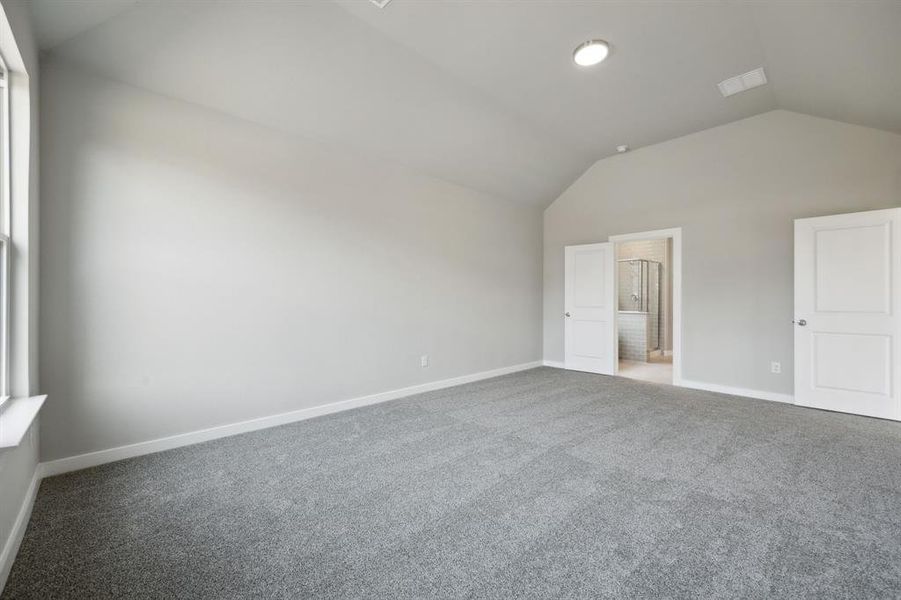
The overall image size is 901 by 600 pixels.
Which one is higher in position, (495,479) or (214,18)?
(214,18)

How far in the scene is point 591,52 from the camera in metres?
2.92

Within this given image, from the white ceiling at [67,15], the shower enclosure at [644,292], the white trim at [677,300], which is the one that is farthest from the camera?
the shower enclosure at [644,292]

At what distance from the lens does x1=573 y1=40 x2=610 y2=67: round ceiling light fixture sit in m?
2.86

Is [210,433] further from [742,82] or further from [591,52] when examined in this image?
[742,82]

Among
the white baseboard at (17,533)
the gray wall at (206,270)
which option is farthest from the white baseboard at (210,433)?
the white baseboard at (17,533)

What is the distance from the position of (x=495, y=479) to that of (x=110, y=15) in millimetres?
3582

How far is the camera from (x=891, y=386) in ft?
11.2

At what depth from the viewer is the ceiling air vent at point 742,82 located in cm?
332

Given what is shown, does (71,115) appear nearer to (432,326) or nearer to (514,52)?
(514,52)

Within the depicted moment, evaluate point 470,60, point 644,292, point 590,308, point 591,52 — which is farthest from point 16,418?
point 644,292

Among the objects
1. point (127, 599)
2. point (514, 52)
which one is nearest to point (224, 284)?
point (127, 599)

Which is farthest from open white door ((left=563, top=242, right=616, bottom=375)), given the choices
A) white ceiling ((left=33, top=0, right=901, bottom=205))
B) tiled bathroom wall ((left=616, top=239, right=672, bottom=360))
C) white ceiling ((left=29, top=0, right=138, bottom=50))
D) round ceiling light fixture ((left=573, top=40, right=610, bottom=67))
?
white ceiling ((left=29, top=0, right=138, bottom=50))

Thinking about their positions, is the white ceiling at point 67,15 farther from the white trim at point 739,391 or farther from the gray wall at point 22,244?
the white trim at point 739,391

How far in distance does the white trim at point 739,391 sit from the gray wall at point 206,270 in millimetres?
3275
